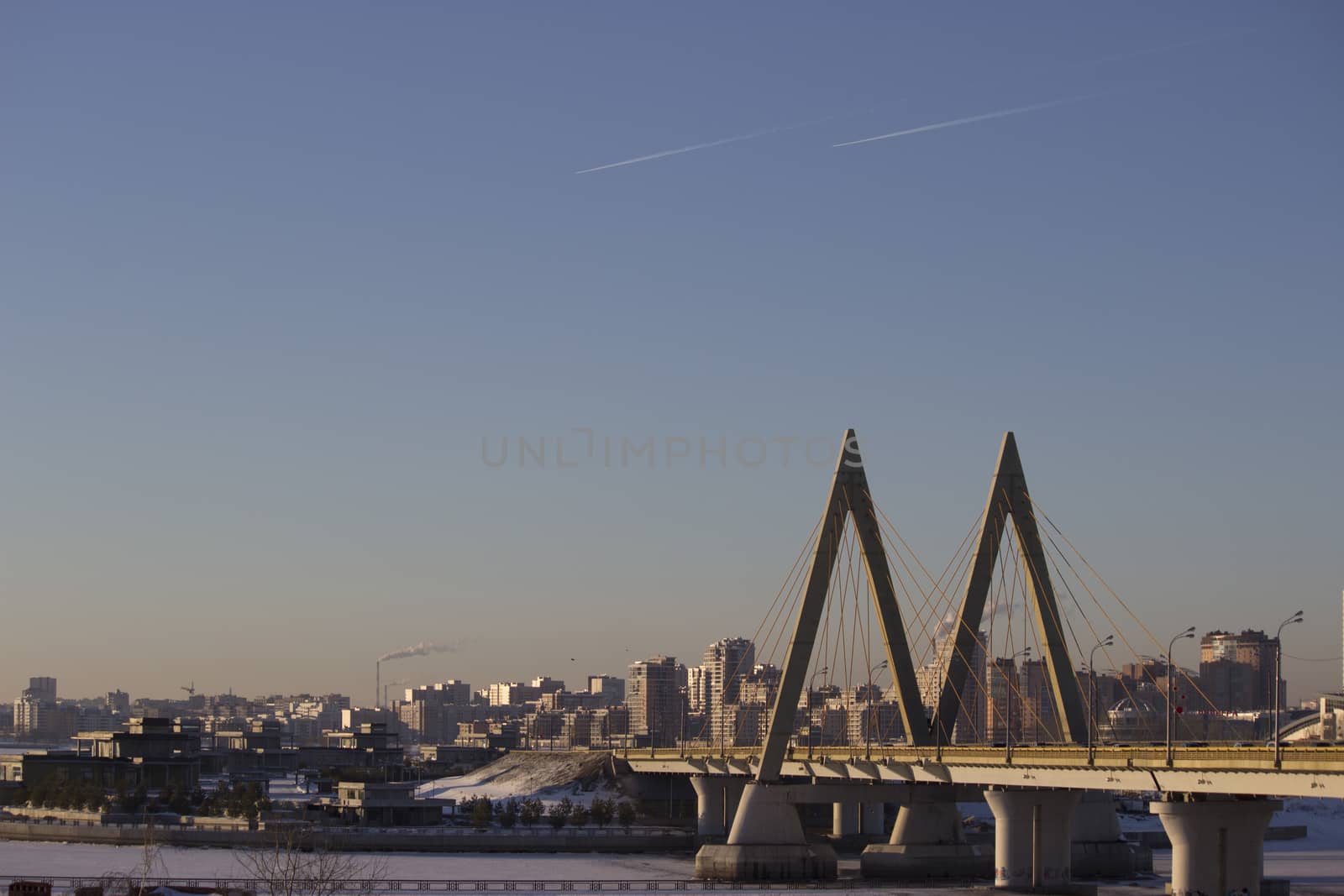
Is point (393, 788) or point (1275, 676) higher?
point (1275, 676)

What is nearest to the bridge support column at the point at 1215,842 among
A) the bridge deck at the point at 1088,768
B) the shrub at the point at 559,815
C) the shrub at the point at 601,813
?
the bridge deck at the point at 1088,768

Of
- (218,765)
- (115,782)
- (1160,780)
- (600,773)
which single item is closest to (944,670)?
(1160,780)

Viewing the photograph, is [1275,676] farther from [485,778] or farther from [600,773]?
[485,778]

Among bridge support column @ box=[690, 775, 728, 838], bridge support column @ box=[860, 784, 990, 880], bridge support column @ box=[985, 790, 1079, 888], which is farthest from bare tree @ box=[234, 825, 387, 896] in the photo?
bridge support column @ box=[985, 790, 1079, 888]

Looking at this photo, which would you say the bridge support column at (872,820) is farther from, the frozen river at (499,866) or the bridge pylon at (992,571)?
the bridge pylon at (992,571)

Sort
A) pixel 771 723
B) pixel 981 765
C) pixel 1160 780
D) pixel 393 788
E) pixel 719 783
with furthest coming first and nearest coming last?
pixel 393 788
pixel 719 783
pixel 771 723
pixel 981 765
pixel 1160 780

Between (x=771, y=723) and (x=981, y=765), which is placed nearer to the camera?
(x=981, y=765)
